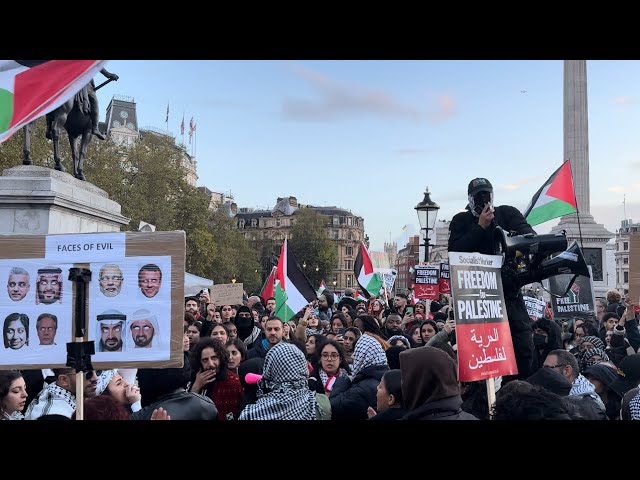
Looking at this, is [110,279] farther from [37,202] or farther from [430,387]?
[37,202]

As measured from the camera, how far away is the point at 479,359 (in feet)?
14.6

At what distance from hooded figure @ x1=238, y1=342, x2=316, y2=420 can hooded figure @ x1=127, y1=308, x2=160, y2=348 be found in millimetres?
A: 700

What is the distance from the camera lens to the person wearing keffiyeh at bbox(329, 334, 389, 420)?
17.2ft

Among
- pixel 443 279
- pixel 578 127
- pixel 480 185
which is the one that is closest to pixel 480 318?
pixel 480 185

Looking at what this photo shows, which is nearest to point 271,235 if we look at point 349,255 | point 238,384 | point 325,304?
point 349,255

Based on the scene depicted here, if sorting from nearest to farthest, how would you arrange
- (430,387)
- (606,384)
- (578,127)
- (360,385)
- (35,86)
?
(430,387) → (35,86) → (360,385) → (606,384) → (578,127)

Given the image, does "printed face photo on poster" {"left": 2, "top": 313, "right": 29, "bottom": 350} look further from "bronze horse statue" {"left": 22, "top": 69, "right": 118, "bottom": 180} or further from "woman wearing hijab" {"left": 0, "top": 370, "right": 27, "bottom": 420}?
"bronze horse statue" {"left": 22, "top": 69, "right": 118, "bottom": 180}

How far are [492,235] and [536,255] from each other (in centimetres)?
34

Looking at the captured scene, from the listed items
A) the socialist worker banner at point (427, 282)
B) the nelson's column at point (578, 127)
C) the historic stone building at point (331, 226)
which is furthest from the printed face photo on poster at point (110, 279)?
the historic stone building at point (331, 226)

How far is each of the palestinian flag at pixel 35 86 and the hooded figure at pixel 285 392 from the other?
2.29m

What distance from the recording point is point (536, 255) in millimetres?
5273

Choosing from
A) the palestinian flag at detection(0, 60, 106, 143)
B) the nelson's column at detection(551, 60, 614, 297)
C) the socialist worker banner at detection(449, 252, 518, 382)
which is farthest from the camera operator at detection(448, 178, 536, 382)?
the nelson's column at detection(551, 60, 614, 297)
